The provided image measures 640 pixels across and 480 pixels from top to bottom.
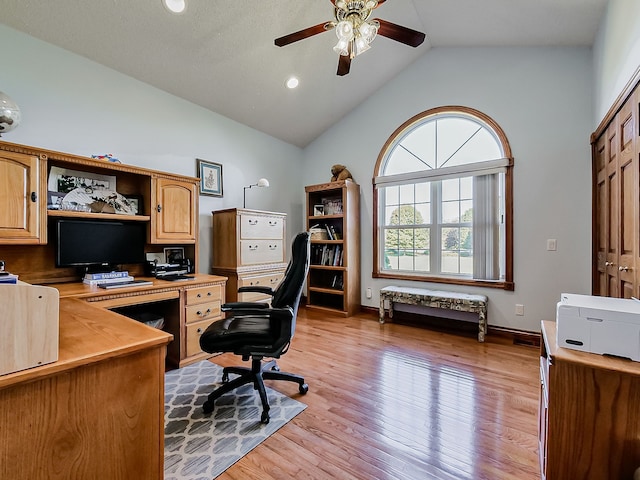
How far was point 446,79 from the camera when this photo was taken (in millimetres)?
3463

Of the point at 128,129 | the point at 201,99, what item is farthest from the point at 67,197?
the point at 201,99

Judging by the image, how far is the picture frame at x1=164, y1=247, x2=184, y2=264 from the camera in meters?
2.91

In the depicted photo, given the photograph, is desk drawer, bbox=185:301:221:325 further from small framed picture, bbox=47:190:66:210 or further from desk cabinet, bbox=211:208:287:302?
small framed picture, bbox=47:190:66:210

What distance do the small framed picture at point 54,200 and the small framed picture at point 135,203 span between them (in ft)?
1.56

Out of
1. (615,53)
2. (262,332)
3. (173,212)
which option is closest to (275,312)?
(262,332)

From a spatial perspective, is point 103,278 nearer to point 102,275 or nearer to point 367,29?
point 102,275

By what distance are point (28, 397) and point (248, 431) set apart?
1.21 meters

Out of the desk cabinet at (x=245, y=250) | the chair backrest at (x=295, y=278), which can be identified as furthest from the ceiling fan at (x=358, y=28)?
the desk cabinet at (x=245, y=250)

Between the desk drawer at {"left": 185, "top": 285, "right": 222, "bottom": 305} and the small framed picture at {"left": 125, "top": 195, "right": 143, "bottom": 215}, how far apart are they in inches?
35.2

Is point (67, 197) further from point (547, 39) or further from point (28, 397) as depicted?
point (547, 39)

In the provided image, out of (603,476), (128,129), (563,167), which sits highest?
(128,129)

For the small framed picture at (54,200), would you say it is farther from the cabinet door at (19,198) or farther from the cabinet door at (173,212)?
the cabinet door at (173,212)

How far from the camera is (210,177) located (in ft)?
11.3

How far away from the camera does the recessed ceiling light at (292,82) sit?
332 centimetres
